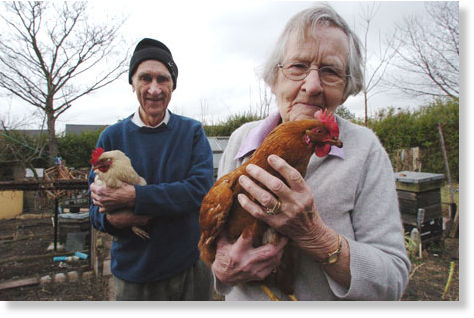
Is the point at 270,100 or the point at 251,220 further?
the point at 270,100

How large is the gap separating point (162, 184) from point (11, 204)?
1.22m

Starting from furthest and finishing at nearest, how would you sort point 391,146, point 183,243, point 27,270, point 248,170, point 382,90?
point 391,146
point 27,270
point 382,90
point 183,243
point 248,170

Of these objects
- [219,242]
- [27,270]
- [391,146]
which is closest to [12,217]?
[27,270]

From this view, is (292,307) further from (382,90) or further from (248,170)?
(382,90)

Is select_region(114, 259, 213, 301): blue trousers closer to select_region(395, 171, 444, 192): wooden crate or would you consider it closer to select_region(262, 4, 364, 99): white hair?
select_region(262, 4, 364, 99): white hair

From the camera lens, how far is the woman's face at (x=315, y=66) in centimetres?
90

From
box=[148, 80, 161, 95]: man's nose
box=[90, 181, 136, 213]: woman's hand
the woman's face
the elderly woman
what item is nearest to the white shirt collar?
box=[148, 80, 161, 95]: man's nose

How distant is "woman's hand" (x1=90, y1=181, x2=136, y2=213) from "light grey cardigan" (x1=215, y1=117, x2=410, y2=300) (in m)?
0.68

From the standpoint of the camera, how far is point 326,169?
3.01 feet

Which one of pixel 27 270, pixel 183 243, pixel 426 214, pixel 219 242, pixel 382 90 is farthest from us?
pixel 426 214

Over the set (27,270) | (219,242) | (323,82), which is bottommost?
(27,270)

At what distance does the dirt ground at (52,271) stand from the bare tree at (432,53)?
1073mm

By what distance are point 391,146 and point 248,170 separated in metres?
1.74

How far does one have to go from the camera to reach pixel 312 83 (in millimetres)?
886
